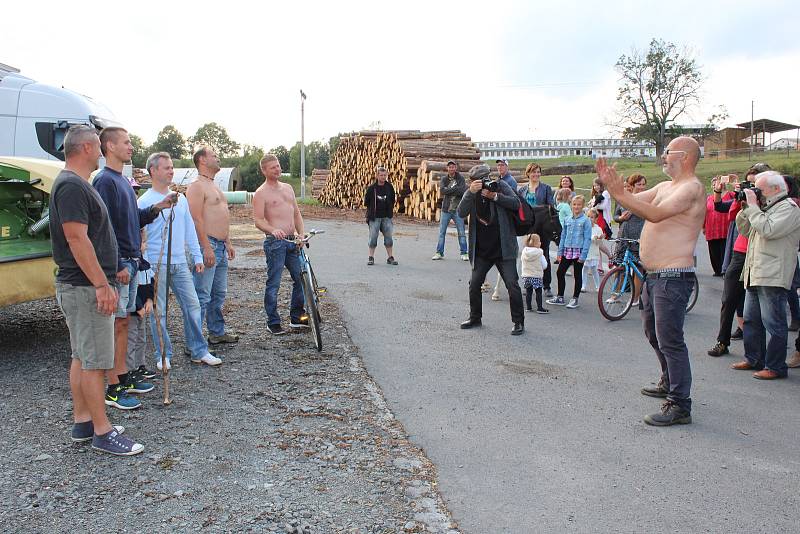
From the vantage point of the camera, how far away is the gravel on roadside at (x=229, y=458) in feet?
11.0

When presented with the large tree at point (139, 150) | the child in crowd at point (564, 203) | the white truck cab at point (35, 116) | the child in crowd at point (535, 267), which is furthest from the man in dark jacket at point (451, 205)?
the large tree at point (139, 150)

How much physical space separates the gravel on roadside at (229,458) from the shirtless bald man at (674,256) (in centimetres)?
200

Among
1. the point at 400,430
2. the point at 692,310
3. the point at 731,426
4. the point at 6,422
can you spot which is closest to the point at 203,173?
the point at 6,422

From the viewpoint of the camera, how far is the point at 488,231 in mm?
7617

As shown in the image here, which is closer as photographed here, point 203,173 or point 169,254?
point 169,254

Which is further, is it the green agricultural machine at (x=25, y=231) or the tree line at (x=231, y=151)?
the tree line at (x=231, y=151)

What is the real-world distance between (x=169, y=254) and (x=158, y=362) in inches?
43.0

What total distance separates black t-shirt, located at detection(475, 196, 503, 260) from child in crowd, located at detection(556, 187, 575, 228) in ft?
6.13

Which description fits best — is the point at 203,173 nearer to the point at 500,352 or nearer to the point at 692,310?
the point at 500,352

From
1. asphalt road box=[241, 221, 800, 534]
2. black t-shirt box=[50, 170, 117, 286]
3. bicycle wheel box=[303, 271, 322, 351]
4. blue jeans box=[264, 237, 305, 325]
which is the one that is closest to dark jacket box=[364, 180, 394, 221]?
asphalt road box=[241, 221, 800, 534]

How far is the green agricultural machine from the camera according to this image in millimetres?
5570

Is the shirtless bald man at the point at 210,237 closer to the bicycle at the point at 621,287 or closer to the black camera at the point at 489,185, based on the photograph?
the black camera at the point at 489,185

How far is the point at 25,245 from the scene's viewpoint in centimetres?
621

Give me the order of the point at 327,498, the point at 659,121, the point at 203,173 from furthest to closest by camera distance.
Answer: the point at 659,121 < the point at 203,173 < the point at 327,498
